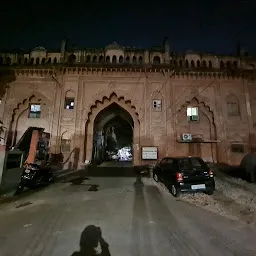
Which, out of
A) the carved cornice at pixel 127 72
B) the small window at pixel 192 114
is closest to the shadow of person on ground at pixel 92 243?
the small window at pixel 192 114

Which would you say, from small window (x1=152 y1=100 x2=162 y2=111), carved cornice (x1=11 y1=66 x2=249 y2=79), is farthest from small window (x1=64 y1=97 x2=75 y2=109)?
small window (x1=152 y1=100 x2=162 y2=111)

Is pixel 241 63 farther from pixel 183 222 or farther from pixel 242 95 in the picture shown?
pixel 183 222

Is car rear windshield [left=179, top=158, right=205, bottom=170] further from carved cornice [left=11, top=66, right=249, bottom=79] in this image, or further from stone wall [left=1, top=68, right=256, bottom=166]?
carved cornice [left=11, top=66, right=249, bottom=79]

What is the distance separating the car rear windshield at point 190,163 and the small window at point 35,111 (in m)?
15.8

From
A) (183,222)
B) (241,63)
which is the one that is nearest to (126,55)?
(241,63)

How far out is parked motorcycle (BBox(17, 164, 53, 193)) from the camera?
811 cm

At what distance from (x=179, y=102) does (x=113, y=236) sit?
1652 cm

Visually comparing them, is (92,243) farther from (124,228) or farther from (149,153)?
(149,153)

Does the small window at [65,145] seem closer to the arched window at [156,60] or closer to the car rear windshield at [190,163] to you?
the arched window at [156,60]

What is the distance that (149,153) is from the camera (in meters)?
17.8

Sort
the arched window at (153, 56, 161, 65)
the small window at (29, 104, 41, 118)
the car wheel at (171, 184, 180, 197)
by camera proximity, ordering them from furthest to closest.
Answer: the arched window at (153, 56, 161, 65), the small window at (29, 104, 41, 118), the car wheel at (171, 184, 180, 197)

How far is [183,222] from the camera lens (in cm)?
480

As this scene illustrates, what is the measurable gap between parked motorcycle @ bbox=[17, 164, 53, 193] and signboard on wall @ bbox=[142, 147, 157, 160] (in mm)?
9970

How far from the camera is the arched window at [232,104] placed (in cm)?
1898
